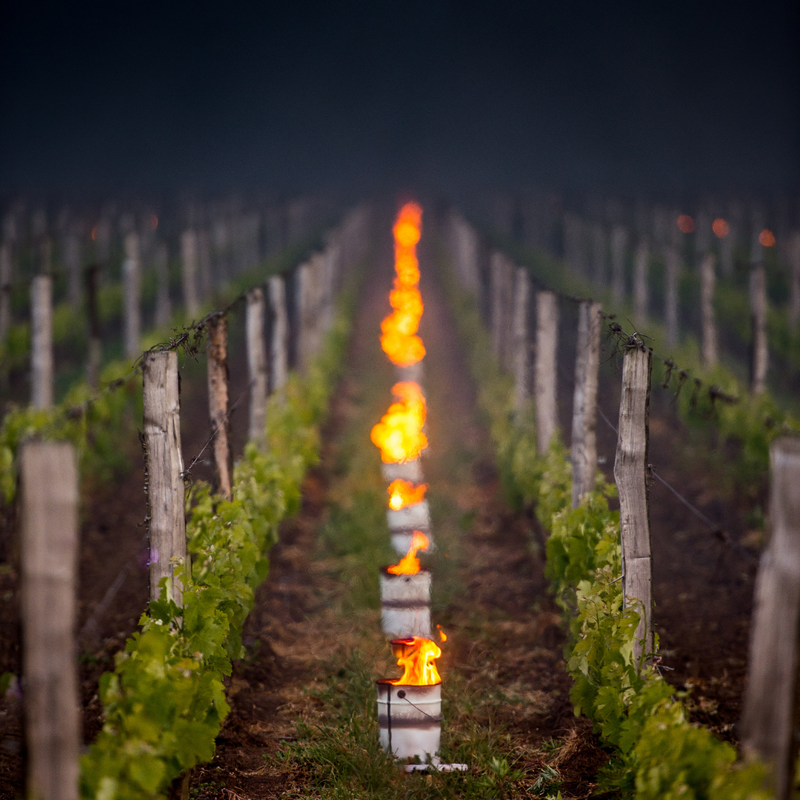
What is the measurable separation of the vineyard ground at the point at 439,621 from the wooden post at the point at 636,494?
0.47 m

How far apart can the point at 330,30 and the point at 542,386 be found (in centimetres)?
9889

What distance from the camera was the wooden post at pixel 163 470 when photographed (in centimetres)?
470

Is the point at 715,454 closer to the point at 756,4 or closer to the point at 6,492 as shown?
the point at 6,492

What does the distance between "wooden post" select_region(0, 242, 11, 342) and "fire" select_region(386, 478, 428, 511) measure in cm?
509

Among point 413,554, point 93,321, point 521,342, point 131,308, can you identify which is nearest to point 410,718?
point 413,554

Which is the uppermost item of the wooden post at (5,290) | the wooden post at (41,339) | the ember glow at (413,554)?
the wooden post at (5,290)

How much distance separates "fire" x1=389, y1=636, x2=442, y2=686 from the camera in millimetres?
5191

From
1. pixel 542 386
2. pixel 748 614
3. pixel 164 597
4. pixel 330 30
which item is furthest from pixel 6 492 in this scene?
pixel 330 30

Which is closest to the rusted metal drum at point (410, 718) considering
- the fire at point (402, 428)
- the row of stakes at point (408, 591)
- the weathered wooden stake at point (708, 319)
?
the row of stakes at point (408, 591)

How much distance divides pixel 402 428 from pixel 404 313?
9979mm

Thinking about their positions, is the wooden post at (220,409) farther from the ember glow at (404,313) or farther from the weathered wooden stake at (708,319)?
the ember glow at (404,313)

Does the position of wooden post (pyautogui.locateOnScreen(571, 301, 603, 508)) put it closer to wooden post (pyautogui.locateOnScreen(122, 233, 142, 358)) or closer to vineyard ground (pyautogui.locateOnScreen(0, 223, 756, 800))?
vineyard ground (pyautogui.locateOnScreen(0, 223, 756, 800))

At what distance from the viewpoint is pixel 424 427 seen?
12.7 meters

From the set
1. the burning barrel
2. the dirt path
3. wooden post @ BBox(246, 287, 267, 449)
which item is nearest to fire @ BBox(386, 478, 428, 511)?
the dirt path
